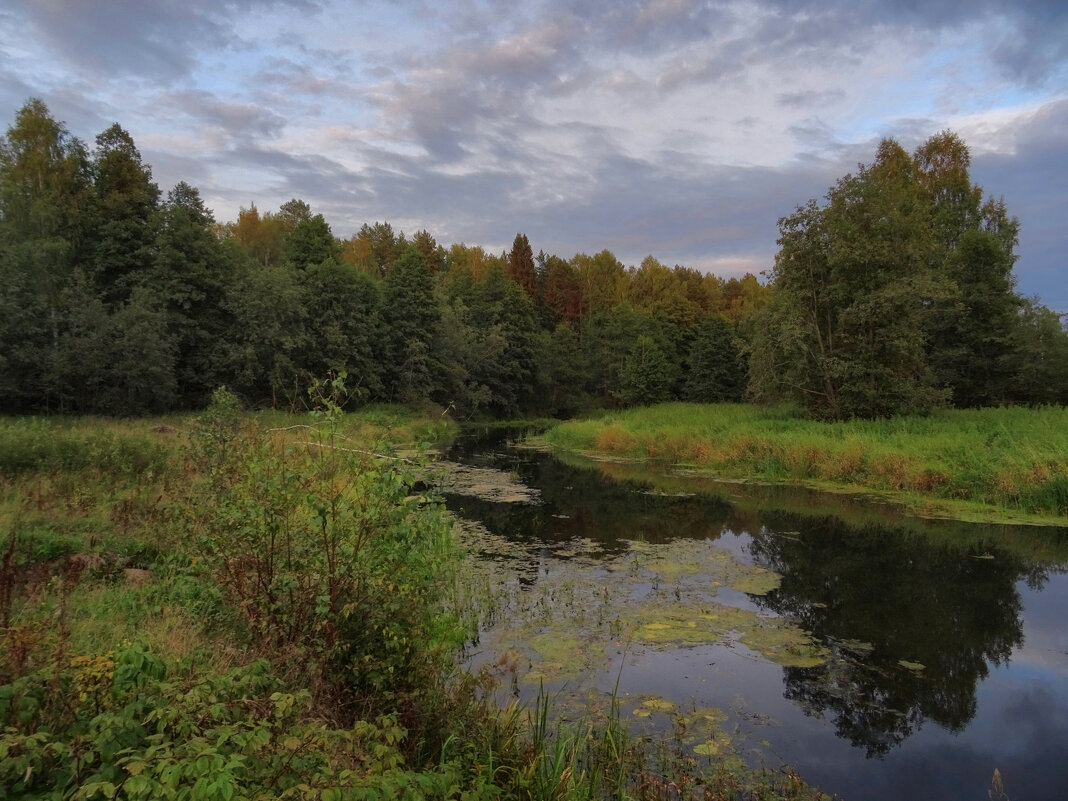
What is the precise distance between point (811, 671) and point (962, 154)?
42.1m

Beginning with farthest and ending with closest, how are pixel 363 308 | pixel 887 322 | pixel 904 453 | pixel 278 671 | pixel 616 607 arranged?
pixel 363 308
pixel 887 322
pixel 904 453
pixel 616 607
pixel 278 671

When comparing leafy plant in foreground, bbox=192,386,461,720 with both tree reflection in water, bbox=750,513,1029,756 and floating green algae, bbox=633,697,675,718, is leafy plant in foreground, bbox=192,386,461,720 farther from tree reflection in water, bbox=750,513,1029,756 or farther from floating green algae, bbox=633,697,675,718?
tree reflection in water, bbox=750,513,1029,756

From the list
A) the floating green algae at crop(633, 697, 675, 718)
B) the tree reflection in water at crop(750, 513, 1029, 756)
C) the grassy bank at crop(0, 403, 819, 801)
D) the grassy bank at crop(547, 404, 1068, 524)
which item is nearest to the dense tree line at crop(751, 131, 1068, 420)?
the grassy bank at crop(547, 404, 1068, 524)

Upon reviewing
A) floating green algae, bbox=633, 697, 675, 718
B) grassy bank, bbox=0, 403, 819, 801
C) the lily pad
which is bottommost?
floating green algae, bbox=633, 697, 675, 718

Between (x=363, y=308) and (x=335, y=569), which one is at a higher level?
(x=363, y=308)

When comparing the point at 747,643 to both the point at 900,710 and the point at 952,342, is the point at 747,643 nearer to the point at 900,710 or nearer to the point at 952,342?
the point at 900,710

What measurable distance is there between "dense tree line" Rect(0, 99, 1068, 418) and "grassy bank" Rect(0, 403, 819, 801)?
6570mm

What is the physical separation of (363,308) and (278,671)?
130 ft

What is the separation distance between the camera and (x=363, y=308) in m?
41.7

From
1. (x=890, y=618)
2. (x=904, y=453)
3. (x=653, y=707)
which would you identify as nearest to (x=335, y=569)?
(x=653, y=707)

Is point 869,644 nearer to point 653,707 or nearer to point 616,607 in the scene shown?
point 616,607

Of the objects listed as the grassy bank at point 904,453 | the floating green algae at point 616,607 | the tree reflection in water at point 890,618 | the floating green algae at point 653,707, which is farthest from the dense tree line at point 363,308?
the tree reflection in water at point 890,618

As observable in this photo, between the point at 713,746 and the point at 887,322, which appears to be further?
the point at 887,322

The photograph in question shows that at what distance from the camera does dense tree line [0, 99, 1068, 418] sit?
23.2 metres
